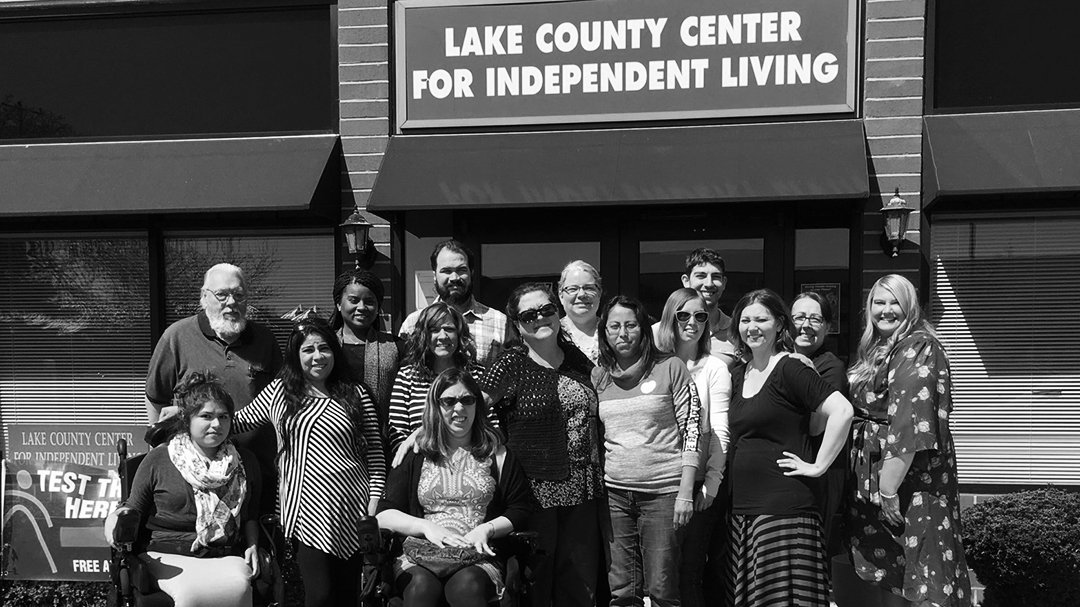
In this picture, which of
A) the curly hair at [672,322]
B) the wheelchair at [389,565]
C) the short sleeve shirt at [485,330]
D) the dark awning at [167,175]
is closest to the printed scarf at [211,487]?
the wheelchair at [389,565]

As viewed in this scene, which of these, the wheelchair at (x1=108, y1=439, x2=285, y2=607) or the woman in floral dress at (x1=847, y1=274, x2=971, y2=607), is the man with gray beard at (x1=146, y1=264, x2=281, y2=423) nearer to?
the wheelchair at (x1=108, y1=439, x2=285, y2=607)

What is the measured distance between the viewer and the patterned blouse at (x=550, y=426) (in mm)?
3676

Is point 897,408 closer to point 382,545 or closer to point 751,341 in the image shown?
point 751,341

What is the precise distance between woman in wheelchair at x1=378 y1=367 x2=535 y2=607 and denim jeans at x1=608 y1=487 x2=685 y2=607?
17.6 inches

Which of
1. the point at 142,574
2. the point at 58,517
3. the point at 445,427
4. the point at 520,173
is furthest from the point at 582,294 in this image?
the point at 58,517

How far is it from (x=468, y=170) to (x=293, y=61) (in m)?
1.75

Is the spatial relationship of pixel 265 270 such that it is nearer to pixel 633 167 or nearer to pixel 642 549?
pixel 633 167

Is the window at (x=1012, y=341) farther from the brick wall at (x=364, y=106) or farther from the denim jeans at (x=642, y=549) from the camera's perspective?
the brick wall at (x=364, y=106)

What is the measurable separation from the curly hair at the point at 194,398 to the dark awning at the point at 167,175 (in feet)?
6.92

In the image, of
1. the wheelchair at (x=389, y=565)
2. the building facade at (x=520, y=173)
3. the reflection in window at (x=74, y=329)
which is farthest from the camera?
the reflection in window at (x=74, y=329)

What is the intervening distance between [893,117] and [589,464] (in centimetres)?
357

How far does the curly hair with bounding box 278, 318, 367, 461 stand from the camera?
3.78 meters

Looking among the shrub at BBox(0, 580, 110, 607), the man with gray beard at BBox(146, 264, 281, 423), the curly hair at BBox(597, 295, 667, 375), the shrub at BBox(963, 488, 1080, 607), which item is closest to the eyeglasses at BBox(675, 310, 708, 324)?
the curly hair at BBox(597, 295, 667, 375)

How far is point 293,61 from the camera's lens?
640 centimetres
